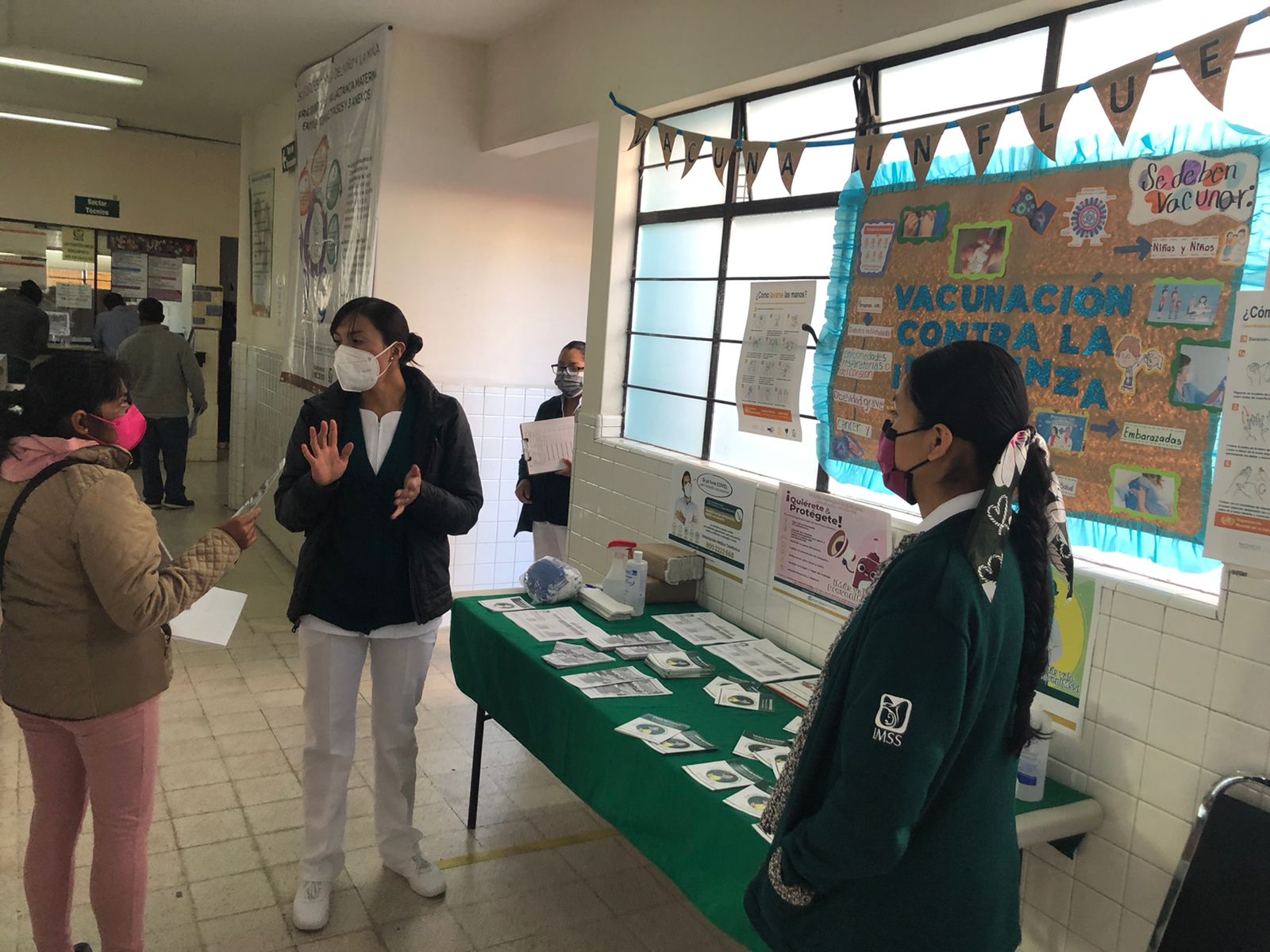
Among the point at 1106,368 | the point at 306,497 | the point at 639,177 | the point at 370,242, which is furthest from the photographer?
the point at 370,242

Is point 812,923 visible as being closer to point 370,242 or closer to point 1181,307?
point 1181,307

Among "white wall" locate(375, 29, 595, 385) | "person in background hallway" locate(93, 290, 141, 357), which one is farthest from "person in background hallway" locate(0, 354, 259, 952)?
"person in background hallway" locate(93, 290, 141, 357)

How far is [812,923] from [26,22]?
260 inches

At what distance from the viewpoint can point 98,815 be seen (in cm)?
216

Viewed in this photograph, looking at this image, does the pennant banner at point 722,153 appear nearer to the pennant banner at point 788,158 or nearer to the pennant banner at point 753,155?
the pennant banner at point 753,155

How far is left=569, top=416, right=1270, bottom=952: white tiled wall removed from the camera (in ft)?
6.31

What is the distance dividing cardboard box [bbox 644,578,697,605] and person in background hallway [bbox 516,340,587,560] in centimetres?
126

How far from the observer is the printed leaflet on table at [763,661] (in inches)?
113

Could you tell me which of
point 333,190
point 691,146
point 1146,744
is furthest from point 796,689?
point 333,190

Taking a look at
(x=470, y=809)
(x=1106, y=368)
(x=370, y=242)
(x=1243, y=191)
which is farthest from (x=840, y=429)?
(x=370, y=242)

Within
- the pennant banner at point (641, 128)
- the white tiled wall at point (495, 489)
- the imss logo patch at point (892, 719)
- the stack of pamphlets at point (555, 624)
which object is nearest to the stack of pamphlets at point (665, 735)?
the stack of pamphlets at point (555, 624)

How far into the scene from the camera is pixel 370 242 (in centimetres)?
514

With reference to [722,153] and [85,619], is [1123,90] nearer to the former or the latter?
[722,153]

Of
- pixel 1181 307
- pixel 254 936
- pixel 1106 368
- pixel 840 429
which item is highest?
pixel 1181 307
